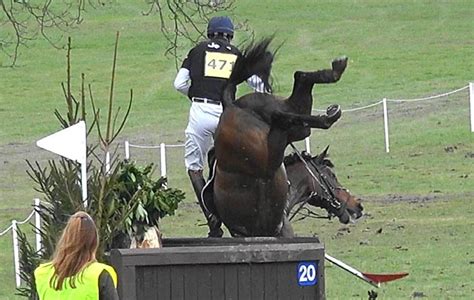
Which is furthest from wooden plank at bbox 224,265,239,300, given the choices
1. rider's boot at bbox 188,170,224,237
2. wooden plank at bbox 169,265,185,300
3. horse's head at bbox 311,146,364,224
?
horse's head at bbox 311,146,364,224

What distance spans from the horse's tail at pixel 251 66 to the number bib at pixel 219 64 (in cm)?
35

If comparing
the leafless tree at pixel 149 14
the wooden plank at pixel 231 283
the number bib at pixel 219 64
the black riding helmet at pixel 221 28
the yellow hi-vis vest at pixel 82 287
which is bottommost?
the wooden plank at pixel 231 283

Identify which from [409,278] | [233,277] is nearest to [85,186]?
[233,277]

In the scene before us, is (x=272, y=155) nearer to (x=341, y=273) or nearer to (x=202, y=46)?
(x=202, y=46)

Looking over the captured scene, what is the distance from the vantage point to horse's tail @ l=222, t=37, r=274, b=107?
10047 millimetres

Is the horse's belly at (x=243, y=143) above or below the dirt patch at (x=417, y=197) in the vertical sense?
above

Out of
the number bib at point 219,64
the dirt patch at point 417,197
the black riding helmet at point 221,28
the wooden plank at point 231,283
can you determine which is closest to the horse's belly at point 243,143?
the number bib at point 219,64

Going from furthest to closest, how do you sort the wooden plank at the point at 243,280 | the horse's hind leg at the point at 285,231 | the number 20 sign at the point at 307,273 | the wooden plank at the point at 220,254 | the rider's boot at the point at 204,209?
the rider's boot at the point at 204,209
the horse's hind leg at the point at 285,231
the number 20 sign at the point at 307,273
the wooden plank at the point at 243,280
the wooden plank at the point at 220,254

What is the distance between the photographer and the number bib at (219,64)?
414 inches

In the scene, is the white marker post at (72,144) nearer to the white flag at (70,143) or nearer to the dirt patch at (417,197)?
the white flag at (70,143)

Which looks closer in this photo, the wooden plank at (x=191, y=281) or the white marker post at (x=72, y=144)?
the wooden plank at (x=191, y=281)

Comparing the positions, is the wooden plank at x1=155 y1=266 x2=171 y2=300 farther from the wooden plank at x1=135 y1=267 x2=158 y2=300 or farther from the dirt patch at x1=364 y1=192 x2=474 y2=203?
the dirt patch at x1=364 y1=192 x2=474 y2=203

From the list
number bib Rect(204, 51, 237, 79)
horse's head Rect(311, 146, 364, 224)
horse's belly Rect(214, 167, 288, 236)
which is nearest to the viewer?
horse's belly Rect(214, 167, 288, 236)

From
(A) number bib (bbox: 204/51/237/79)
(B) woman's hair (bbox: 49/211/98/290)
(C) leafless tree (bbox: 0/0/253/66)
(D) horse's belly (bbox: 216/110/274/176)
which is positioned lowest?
(B) woman's hair (bbox: 49/211/98/290)
